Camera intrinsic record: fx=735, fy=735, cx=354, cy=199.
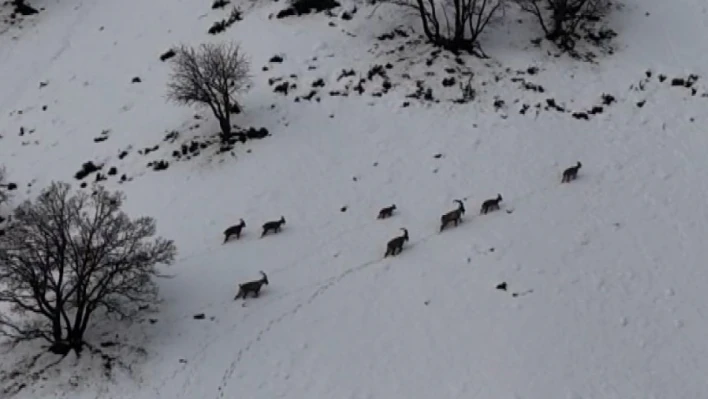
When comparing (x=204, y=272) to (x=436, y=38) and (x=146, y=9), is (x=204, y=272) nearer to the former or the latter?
(x=436, y=38)

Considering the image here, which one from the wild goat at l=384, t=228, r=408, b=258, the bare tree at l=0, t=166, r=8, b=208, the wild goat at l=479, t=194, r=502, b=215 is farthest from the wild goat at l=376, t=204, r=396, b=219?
the bare tree at l=0, t=166, r=8, b=208

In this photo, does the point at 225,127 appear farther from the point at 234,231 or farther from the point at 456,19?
the point at 456,19

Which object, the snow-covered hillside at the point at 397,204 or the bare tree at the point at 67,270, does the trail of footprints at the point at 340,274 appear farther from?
the bare tree at the point at 67,270

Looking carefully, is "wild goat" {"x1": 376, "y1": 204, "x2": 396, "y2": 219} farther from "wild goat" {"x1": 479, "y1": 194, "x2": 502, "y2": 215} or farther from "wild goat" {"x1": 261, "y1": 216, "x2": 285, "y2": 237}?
"wild goat" {"x1": 261, "y1": 216, "x2": 285, "y2": 237}

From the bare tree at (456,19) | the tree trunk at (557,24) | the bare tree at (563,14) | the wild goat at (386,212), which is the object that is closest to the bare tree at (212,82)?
the wild goat at (386,212)

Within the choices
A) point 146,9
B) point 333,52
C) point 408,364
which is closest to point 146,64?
point 146,9
